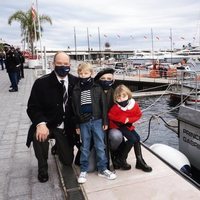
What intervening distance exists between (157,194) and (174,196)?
0.21 metres

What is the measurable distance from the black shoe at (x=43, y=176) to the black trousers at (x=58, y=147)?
2.5 inches

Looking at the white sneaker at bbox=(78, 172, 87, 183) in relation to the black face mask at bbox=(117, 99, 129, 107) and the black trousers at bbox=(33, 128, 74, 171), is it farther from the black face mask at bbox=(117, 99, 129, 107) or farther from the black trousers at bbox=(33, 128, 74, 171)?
the black face mask at bbox=(117, 99, 129, 107)

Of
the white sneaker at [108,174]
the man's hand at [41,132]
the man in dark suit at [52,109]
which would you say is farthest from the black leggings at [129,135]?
the man's hand at [41,132]

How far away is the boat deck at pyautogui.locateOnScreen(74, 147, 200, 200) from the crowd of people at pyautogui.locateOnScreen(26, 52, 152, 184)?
0.12m

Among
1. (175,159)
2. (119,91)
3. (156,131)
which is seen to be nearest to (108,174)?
(119,91)

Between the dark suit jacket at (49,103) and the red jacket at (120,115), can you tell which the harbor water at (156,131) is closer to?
the red jacket at (120,115)

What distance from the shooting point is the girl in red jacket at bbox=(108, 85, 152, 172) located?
4512 mm

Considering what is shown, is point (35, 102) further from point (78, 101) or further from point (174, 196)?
point (174, 196)

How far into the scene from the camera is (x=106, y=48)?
108562mm

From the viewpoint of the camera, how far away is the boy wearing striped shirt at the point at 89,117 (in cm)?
427

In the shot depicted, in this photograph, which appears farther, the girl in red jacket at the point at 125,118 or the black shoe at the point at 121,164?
the black shoe at the point at 121,164

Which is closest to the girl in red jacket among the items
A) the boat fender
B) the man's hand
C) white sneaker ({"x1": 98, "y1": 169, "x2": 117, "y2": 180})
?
white sneaker ({"x1": 98, "y1": 169, "x2": 117, "y2": 180})

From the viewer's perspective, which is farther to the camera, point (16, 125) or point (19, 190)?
point (16, 125)

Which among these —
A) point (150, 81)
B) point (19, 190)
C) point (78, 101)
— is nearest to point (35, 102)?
point (78, 101)
